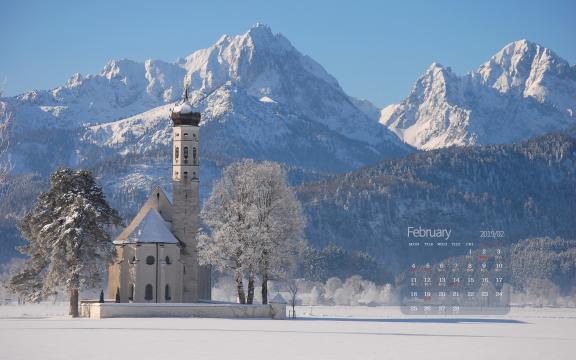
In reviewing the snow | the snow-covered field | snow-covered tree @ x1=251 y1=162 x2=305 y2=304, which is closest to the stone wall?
snow-covered tree @ x1=251 y1=162 x2=305 y2=304

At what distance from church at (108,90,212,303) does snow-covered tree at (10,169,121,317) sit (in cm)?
415

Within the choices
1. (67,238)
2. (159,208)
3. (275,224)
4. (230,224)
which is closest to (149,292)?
(67,238)

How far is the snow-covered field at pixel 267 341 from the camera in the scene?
69.2 metres

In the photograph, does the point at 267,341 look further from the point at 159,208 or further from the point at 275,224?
the point at 159,208

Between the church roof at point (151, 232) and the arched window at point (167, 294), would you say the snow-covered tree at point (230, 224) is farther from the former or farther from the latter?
the arched window at point (167, 294)

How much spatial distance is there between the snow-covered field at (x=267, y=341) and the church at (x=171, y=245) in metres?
18.6

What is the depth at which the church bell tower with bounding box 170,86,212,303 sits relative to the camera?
132 m

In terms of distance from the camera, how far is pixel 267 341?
79.9 meters

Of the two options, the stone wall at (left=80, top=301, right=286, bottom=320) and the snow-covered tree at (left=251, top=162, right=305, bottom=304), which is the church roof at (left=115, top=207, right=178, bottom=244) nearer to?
the stone wall at (left=80, top=301, right=286, bottom=320)

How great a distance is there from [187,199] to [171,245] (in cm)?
782

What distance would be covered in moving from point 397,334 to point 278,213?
33677mm

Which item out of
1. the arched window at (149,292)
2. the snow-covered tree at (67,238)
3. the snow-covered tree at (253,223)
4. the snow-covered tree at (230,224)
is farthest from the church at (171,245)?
the snow-covered tree at (253,223)

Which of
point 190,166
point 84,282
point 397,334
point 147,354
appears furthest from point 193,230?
point 147,354

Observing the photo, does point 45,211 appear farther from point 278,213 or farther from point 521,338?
point 521,338
